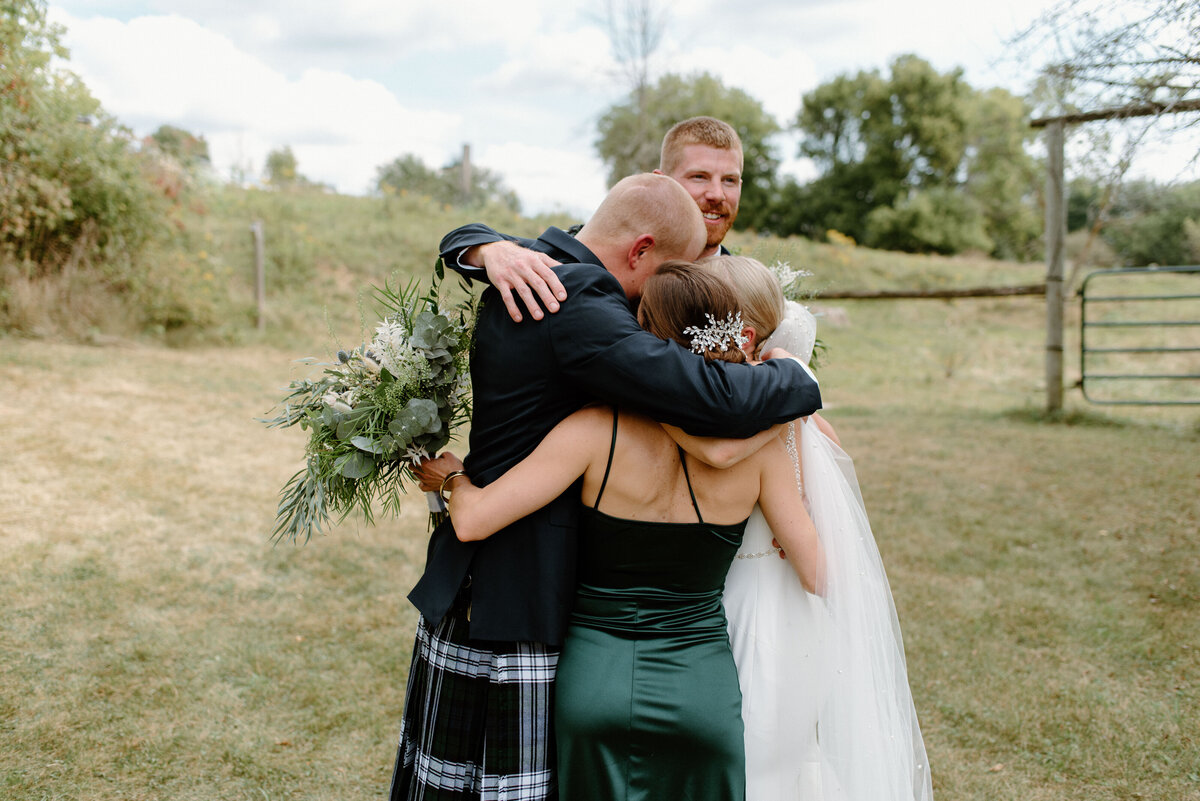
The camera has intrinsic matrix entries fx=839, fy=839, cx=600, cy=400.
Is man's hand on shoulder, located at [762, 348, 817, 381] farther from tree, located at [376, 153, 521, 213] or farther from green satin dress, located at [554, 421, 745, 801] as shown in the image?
tree, located at [376, 153, 521, 213]

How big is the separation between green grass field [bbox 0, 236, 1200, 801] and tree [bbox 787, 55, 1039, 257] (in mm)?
25883

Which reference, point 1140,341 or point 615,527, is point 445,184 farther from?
point 615,527

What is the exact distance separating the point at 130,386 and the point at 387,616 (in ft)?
18.5

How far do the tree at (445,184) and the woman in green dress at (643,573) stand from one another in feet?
59.8

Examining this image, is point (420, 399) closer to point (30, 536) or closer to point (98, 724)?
point (98, 724)

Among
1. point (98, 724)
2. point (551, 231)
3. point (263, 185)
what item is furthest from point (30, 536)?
point (263, 185)

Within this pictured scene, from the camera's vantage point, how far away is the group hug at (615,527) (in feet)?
5.69

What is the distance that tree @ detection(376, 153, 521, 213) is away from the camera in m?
21.2

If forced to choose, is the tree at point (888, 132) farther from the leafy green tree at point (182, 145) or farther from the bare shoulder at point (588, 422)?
the bare shoulder at point (588, 422)

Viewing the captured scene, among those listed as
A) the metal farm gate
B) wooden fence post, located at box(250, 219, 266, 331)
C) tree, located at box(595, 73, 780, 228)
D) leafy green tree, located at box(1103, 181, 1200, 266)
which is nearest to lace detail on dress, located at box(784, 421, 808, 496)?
tree, located at box(595, 73, 780, 228)

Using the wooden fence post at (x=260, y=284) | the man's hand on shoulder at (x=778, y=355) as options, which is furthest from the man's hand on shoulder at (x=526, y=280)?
the wooden fence post at (x=260, y=284)

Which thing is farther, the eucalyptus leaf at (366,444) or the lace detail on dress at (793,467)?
the lace detail on dress at (793,467)

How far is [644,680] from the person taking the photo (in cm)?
178

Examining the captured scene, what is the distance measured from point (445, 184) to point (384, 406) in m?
23.5
